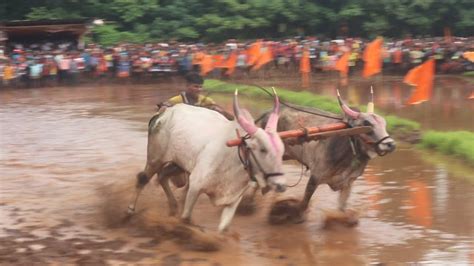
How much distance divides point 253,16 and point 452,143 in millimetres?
22204

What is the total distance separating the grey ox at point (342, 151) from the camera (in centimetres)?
746

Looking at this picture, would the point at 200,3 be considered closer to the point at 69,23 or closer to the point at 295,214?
the point at 69,23

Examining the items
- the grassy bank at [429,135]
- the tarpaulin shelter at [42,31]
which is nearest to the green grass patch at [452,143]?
the grassy bank at [429,135]

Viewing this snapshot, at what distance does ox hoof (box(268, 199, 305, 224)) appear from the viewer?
318 inches

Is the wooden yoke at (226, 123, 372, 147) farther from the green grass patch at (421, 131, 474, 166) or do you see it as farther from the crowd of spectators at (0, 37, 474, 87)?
the crowd of spectators at (0, 37, 474, 87)

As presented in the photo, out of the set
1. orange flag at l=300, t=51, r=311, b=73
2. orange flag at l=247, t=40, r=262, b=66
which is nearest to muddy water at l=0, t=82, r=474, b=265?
orange flag at l=247, t=40, r=262, b=66

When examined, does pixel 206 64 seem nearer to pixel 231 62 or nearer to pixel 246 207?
pixel 231 62

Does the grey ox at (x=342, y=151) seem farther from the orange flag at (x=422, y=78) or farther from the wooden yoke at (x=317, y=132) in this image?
the orange flag at (x=422, y=78)

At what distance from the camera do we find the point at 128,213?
825 centimetres

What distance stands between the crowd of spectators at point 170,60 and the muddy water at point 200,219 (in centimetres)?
1313

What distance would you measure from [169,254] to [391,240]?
2.13 m

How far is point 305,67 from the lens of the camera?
26562mm

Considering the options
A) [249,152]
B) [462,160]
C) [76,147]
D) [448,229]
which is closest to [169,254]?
[249,152]

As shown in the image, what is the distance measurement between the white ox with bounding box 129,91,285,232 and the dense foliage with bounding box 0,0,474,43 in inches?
992
